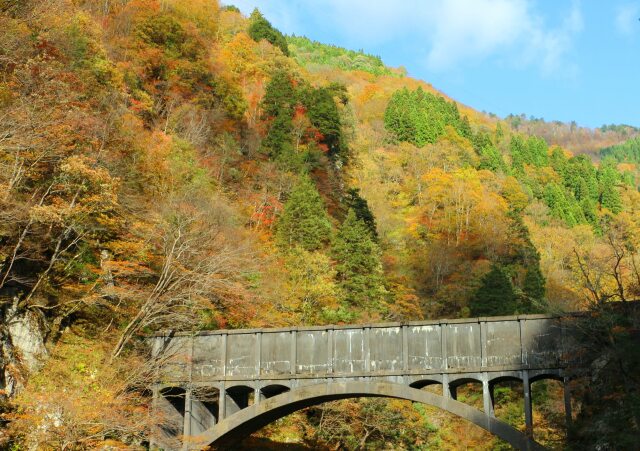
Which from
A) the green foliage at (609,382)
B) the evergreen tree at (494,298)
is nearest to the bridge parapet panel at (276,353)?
the green foliage at (609,382)

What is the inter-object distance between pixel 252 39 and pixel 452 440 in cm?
4535

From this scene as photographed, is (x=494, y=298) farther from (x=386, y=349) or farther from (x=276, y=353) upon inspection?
(x=276, y=353)

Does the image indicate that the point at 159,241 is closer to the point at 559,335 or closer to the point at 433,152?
the point at 559,335

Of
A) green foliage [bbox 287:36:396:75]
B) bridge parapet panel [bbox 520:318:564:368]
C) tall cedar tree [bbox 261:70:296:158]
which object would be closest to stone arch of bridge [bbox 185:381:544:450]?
bridge parapet panel [bbox 520:318:564:368]

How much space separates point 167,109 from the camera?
4653 cm

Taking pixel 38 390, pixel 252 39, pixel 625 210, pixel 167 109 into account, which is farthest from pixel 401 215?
pixel 38 390

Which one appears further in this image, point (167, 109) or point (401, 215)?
point (401, 215)

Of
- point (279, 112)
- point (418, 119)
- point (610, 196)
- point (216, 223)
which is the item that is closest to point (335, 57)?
point (418, 119)

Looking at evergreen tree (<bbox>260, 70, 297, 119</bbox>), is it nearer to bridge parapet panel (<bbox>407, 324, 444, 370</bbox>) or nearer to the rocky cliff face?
bridge parapet panel (<bbox>407, 324, 444, 370</bbox>)

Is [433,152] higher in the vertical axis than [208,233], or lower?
higher

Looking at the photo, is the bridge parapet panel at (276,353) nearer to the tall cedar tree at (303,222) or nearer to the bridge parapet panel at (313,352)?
the bridge parapet panel at (313,352)

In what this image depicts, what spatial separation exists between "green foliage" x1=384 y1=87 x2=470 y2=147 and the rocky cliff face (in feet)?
214

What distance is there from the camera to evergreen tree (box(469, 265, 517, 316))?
→ 144 feet

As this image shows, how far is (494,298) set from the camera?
4428 cm
